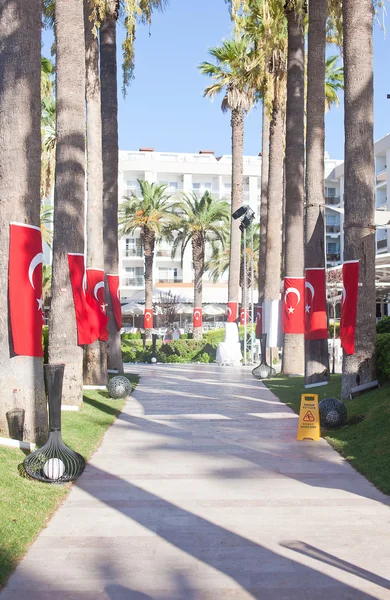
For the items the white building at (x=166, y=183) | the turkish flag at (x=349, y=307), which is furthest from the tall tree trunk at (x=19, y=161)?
the white building at (x=166, y=183)

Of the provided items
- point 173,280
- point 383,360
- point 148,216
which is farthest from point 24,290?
point 173,280

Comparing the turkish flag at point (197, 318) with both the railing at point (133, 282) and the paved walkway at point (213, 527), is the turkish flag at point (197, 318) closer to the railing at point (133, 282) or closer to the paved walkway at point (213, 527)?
the railing at point (133, 282)

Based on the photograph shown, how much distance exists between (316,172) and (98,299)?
5906 millimetres

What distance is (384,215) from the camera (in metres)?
19.7

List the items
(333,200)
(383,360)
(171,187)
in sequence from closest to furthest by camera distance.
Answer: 1. (383,360)
2. (333,200)
3. (171,187)

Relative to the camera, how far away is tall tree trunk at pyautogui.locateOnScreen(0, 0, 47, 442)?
9258 mm

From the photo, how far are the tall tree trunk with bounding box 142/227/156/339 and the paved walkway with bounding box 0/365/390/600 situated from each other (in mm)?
39553

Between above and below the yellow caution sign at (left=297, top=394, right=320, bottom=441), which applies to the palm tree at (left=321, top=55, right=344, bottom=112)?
above

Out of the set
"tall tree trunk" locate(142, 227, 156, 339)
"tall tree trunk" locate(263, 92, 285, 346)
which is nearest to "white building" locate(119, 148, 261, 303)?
"tall tree trunk" locate(142, 227, 156, 339)

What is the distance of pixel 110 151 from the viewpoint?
20.2 meters

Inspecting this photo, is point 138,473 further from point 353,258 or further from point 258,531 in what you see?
point 353,258

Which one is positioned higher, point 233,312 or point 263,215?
point 263,215

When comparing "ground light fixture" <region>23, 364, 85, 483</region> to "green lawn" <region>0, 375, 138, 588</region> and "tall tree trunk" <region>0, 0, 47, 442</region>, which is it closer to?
"green lawn" <region>0, 375, 138, 588</region>

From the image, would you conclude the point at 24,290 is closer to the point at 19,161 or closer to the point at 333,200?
the point at 19,161
